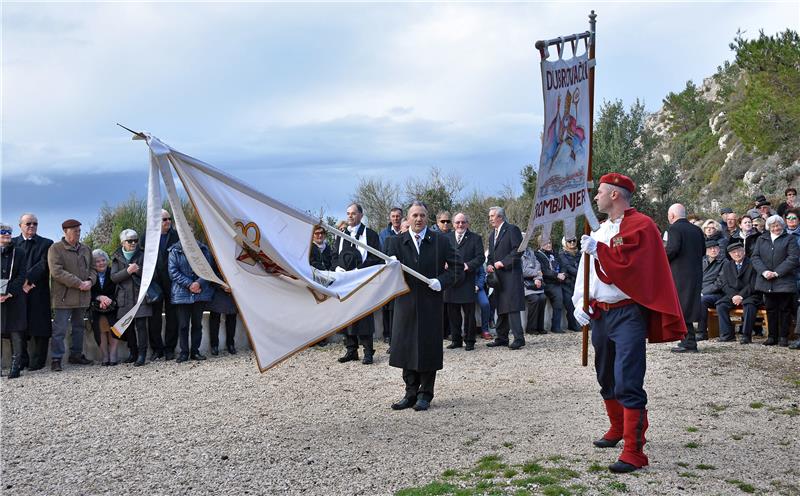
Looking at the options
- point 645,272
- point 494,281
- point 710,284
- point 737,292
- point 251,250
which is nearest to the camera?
point 645,272

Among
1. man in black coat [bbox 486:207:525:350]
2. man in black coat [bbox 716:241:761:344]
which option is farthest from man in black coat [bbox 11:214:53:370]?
man in black coat [bbox 716:241:761:344]

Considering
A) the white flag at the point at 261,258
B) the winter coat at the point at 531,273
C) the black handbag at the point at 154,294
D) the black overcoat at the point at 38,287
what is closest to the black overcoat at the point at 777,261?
the winter coat at the point at 531,273

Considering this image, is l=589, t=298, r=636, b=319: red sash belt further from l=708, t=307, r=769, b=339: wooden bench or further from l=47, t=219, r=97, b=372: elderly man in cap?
l=47, t=219, r=97, b=372: elderly man in cap

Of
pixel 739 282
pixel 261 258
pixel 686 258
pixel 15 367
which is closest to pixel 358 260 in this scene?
pixel 261 258

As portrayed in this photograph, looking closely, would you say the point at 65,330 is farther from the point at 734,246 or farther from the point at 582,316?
the point at 734,246

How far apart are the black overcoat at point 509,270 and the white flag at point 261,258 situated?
17.0 ft

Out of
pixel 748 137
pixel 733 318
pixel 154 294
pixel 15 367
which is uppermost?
pixel 748 137

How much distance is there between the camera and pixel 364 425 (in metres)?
8.11

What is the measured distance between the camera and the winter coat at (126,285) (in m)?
12.1

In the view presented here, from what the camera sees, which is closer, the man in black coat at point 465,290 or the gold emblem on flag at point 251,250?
the gold emblem on flag at point 251,250

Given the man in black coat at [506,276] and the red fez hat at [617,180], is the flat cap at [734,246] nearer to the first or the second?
the man in black coat at [506,276]

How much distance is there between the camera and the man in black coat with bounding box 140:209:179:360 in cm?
1243

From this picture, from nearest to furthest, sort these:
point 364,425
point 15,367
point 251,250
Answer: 1. point 251,250
2. point 364,425
3. point 15,367

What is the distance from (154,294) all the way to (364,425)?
212 inches
